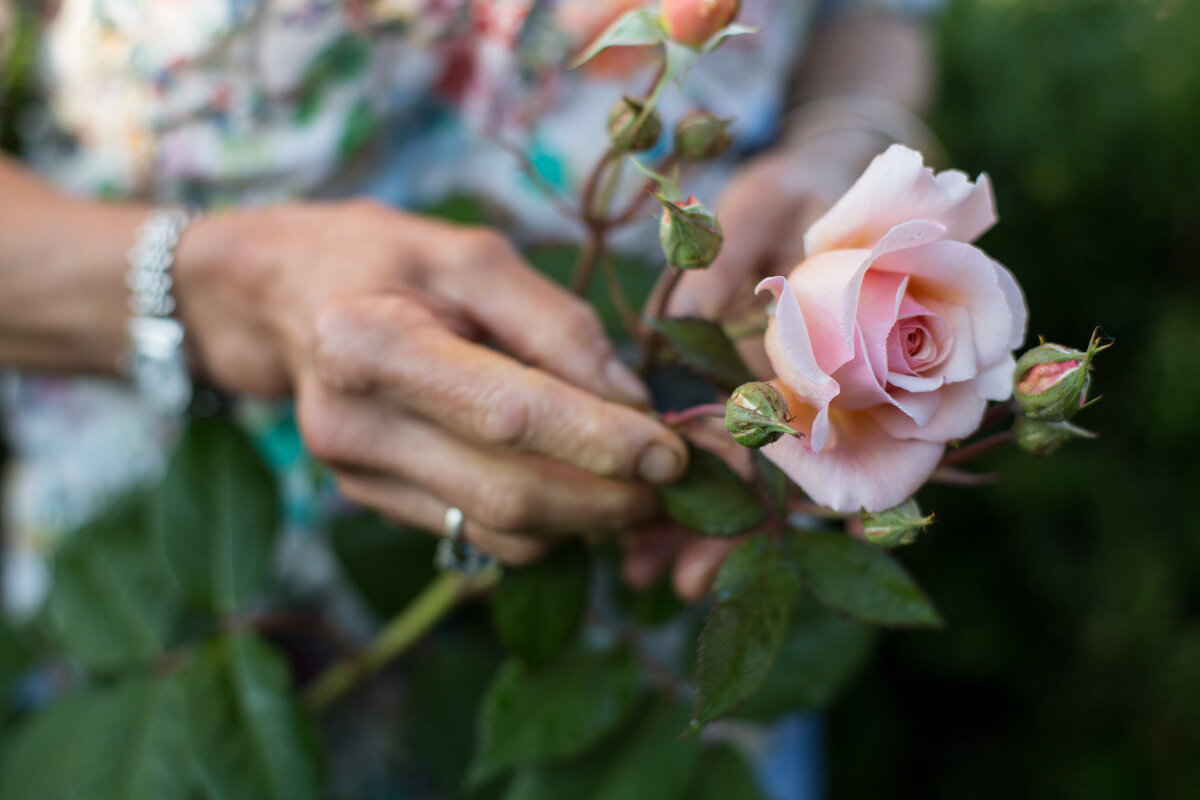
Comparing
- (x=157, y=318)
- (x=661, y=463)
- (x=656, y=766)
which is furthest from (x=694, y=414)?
(x=157, y=318)

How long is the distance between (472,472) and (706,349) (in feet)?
0.69

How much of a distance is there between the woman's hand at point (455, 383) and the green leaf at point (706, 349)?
7cm

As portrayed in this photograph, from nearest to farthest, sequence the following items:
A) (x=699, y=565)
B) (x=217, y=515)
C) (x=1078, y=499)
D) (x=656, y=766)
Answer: (x=699, y=565), (x=656, y=766), (x=217, y=515), (x=1078, y=499)

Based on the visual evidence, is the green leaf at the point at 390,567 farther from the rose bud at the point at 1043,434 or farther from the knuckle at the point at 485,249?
the rose bud at the point at 1043,434

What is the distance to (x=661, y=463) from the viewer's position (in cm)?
52

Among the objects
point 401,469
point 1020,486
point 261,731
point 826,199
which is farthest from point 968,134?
point 261,731

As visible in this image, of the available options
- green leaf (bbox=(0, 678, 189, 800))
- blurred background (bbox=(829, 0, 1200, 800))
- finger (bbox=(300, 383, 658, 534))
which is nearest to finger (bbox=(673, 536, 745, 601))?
finger (bbox=(300, 383, 658, 534))

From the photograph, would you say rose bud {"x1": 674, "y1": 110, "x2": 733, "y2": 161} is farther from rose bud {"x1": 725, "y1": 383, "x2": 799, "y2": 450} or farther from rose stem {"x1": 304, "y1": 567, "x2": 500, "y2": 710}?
rose stem {"x1": 304, "y1": 567, "x2": 500, "y2": 710}

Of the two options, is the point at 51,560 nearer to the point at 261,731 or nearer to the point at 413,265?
the point at 261,731

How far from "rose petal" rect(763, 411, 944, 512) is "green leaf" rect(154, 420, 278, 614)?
582 millimetres

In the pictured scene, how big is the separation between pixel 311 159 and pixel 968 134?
1220mm

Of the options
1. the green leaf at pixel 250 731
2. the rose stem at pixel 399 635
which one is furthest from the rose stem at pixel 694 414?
the green leaf at pixel 250 731

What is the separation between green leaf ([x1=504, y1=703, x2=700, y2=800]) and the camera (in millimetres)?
707

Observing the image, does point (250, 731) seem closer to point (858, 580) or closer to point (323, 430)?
point (323, 430)
